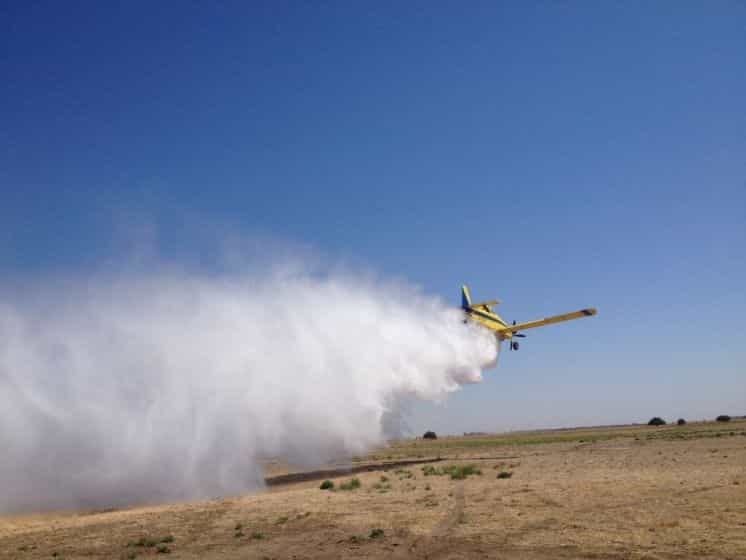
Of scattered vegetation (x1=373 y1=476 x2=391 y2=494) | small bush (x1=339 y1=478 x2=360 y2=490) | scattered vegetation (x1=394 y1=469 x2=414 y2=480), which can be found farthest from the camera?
scattered vegetation (x1=394 y1=469 x2=414 y2=480)

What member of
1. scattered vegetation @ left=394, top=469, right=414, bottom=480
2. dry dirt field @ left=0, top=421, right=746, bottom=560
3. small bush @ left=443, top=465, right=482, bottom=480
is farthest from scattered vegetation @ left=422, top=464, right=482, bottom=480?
dry dirt field @ left=0, top=421, right=746, bottom=560

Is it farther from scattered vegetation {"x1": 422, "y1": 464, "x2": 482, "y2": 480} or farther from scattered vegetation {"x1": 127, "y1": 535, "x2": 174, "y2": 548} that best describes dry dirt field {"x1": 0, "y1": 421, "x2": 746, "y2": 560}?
scattered vegetation {"x1": 422, "y1": 464, "x2": 482, "y2": 480}

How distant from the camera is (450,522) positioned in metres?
22.5

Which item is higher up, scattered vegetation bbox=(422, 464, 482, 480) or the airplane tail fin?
the airplane tail fin

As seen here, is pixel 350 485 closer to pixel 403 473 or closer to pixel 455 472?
pixel 455 472

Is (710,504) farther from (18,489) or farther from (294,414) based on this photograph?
(18,489)

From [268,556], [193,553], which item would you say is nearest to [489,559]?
[268,556]

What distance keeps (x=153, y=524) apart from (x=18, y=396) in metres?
15.4


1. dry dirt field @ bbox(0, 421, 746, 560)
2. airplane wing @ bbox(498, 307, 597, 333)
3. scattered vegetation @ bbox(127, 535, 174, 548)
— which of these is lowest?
dry dirt field @ bbox(0, 421, 746, 560)

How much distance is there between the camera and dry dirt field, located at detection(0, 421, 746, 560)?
687 inches

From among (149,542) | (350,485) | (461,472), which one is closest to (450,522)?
(149,542)

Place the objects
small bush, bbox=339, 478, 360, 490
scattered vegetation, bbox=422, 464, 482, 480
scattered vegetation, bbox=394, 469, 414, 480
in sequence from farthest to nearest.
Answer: scattered vegetation, bbox=394, 469, 414, 480 → scattered vegetation, bbox=422, 464, 482, 480 → small bush, bbox=339, 478, 360, 490

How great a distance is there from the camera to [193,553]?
65.1ft

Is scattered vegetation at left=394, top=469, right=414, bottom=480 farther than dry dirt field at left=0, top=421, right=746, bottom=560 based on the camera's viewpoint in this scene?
Yes
